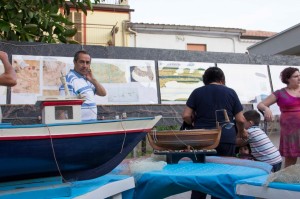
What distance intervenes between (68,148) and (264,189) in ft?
2.53

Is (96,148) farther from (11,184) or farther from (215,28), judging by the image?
(215,28)

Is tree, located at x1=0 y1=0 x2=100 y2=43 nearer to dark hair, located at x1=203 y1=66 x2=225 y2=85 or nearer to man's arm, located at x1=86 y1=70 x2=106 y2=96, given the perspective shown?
man's arm, located at x1=86 y1=70 x2=106 y2=96

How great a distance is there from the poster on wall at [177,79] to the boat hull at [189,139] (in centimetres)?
350

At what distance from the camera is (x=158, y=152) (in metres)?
2.34

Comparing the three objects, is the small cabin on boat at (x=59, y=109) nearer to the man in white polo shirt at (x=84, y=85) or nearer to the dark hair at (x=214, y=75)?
the man in white polo shirt at (x=84, y=85)

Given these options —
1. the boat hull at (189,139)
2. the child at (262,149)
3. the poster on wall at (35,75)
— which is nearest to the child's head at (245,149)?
the child at (262,149)

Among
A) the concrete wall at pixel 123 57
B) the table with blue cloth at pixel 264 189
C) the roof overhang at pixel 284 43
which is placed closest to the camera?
the table with blue cloth at pixel 264 189

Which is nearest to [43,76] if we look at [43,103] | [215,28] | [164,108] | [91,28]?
[164,108]

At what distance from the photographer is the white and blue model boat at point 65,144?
1468 mm

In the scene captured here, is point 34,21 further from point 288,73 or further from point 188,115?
point 288,73

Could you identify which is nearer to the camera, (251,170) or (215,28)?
(251,170)

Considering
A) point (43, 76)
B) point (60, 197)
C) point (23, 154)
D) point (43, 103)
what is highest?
point (43, 76)

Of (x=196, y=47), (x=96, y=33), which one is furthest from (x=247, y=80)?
(x=196, y=47)

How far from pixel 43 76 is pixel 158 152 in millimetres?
3295
